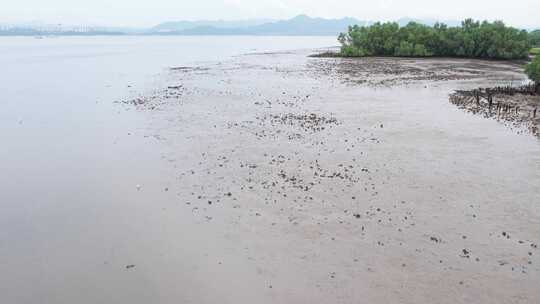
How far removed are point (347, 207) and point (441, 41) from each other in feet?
301

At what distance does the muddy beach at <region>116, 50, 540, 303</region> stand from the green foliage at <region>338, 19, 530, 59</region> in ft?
217

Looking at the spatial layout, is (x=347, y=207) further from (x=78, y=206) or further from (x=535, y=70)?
(x=535, y=70)

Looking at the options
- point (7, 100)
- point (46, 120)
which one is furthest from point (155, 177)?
point (7, 100)

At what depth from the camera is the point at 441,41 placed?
9644 cm

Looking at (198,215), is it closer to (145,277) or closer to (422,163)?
(145,277)

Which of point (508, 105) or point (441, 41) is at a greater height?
point (441, 41)

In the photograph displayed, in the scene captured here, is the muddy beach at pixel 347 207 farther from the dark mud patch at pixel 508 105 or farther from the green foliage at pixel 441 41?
the green foliage at pixel 441 41

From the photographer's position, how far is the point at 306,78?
55.4 metres

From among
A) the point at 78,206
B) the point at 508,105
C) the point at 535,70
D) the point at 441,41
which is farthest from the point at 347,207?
the point at 441,41

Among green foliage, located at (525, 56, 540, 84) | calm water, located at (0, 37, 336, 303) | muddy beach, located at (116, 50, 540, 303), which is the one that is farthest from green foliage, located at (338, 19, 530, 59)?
calm water, located at (0, 37, 336, 303)

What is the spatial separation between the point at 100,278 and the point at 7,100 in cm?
3568

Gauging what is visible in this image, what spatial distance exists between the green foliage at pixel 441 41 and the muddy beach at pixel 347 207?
6616cm

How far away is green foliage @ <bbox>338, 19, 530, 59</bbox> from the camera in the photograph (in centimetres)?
8631

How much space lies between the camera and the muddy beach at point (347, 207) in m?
11.5
